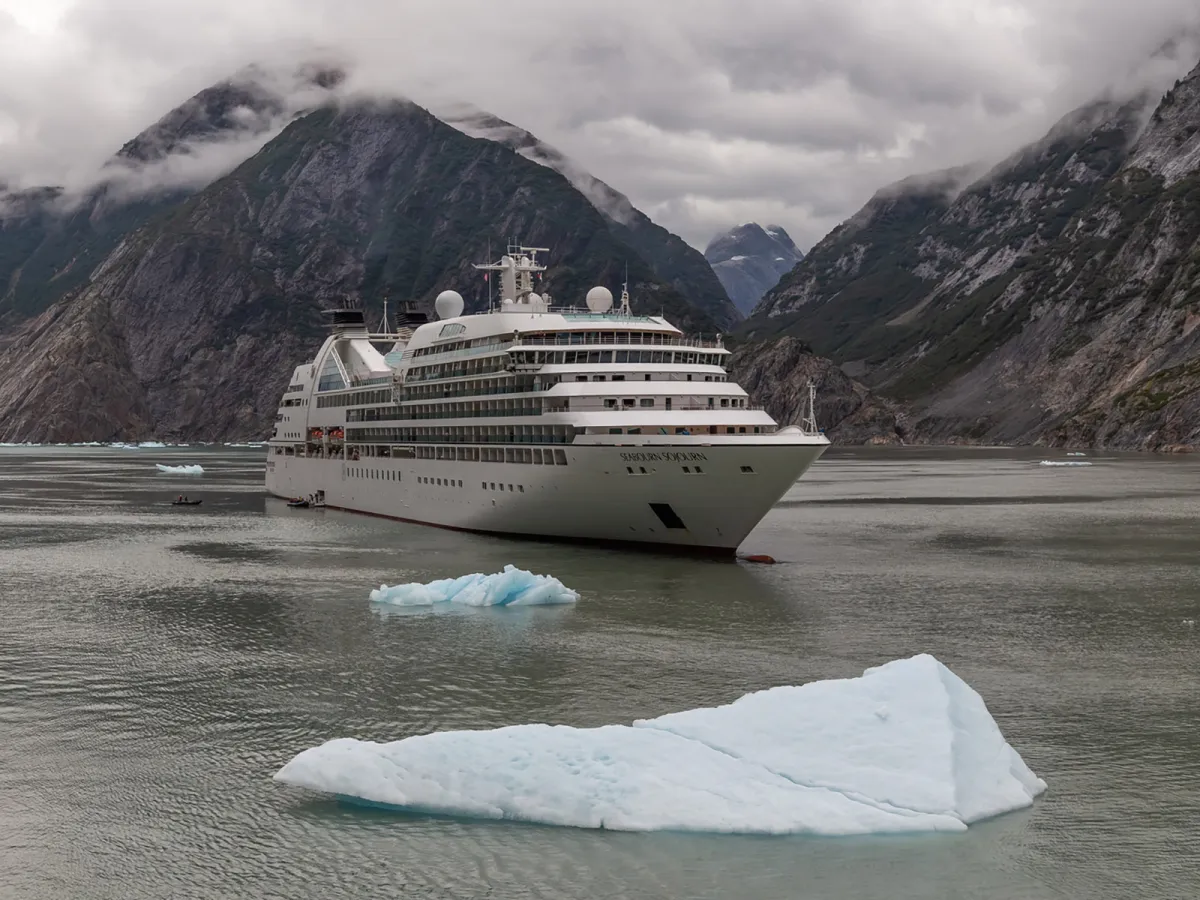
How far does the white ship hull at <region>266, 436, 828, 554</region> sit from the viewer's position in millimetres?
53281

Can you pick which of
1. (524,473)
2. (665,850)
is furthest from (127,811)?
(524,473)

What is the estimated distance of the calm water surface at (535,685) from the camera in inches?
750

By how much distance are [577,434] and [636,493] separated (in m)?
4.18

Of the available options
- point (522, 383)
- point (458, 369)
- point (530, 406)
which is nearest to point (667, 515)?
point (530, 406)

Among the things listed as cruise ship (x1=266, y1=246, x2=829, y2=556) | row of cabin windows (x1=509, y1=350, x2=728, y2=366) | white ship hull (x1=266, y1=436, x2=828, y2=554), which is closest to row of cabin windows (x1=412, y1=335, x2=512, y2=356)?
cruise ship (x1=266, y1=246, x2=829, y2=556)

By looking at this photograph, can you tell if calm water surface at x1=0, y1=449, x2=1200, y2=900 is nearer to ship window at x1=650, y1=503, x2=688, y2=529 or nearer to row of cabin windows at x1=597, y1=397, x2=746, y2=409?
ship window at x1=650, y1=503, x2=688, y2=529

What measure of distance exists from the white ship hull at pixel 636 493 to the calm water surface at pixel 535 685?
212cm

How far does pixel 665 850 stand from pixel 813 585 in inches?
1249

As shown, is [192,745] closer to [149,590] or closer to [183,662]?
[183,662]

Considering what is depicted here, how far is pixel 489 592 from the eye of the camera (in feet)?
143

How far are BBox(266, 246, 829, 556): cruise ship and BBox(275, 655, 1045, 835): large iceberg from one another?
1214 inches

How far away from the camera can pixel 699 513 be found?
183 feet

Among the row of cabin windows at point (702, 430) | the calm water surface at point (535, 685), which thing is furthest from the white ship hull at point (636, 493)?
the calm water surface at point (535, 685)

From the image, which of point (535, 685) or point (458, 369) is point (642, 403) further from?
point (535, 685)
